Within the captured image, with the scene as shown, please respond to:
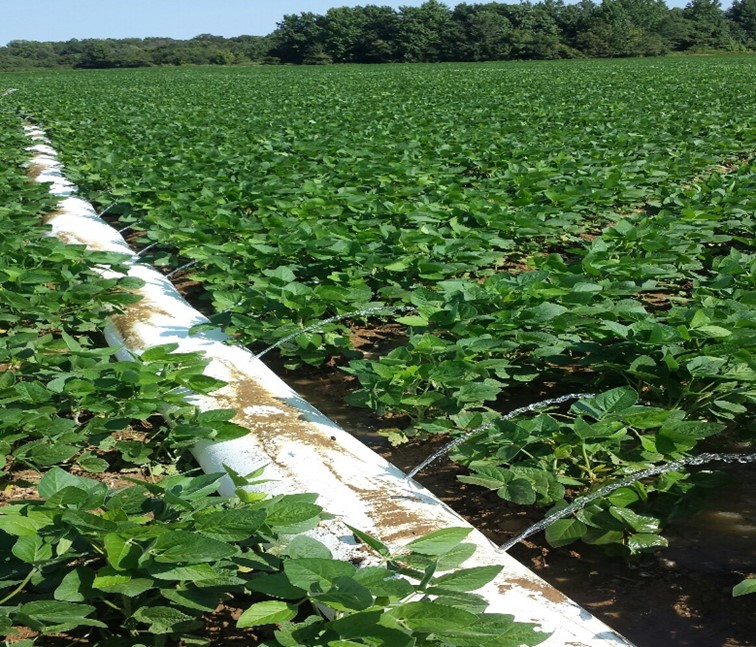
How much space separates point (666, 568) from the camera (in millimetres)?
2176

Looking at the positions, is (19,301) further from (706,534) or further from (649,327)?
(706,534)

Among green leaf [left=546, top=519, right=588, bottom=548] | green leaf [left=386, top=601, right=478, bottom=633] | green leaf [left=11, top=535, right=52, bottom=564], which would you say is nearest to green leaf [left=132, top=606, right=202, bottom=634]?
green leaf [left=11, top=535, right=52, bottom=564]

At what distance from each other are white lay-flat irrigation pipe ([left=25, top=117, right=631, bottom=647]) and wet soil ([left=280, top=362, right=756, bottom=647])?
24 cm

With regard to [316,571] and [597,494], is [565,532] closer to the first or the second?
[597,494]

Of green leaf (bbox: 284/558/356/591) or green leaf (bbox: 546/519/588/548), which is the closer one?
green leaf (bbox: 284/558/356/591)

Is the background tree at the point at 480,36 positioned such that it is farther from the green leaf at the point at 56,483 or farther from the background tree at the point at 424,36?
the green leaf at the point at 56,483

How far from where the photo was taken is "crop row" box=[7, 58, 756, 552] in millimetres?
2438

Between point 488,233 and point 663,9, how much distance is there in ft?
266

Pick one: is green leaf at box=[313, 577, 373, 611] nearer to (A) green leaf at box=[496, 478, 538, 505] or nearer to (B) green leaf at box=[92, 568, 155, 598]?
(B) green leaf at box=[92, 568, 155, 598]

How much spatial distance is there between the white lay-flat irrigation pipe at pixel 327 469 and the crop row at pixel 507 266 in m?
0.20

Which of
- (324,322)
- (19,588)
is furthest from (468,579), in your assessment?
(324,322)

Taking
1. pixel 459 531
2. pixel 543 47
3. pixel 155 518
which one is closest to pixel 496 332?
pixel 459 531

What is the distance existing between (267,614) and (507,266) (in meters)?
3.73

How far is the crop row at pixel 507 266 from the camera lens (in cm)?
244
